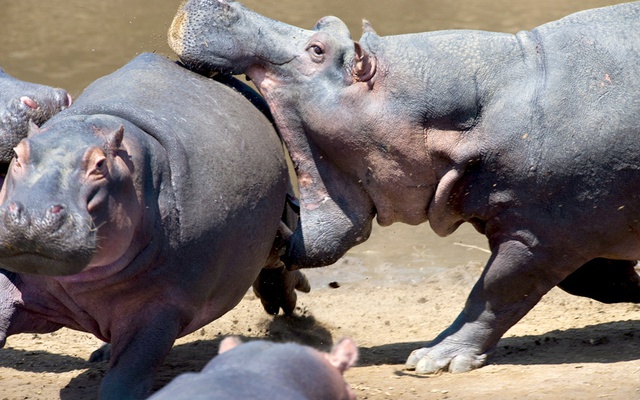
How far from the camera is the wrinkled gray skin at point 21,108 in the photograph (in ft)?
16.2

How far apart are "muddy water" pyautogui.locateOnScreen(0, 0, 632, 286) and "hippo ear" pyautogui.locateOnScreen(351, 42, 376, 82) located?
377cm

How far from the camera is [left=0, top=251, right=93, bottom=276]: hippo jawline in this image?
3869mm

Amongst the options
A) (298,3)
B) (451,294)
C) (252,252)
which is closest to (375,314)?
(451,294)

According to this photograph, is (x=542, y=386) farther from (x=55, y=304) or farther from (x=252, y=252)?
(x=55, y=304)

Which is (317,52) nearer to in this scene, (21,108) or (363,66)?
(363,66)

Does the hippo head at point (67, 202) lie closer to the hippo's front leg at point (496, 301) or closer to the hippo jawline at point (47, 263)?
the hippo jawline at point (47, 263)

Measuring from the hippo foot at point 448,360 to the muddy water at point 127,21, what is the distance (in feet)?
13.4

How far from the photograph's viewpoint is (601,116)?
4891mm

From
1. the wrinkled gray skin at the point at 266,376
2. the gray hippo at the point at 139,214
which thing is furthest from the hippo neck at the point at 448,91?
the wrinkled gray skin at the point at 266,376

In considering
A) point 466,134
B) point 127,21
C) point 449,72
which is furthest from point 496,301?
point 127,21

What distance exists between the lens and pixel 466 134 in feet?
16.6

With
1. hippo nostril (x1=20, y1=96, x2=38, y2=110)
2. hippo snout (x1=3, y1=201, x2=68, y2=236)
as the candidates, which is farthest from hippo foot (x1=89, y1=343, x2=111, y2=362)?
hippo snout (x1=3, y1=201, x2=68, y2=236)

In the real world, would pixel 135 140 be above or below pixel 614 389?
above

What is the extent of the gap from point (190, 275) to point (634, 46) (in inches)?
88.3
